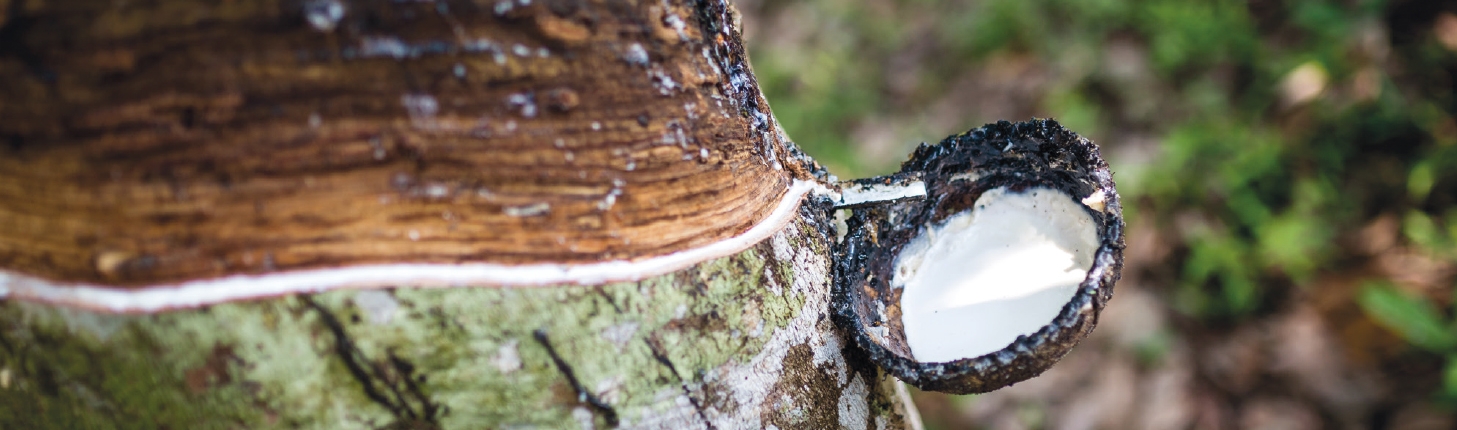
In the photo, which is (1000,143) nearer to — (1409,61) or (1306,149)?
(1306,149)

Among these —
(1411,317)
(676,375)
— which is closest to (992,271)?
(676,375)

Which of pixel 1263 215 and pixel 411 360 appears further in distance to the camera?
pixel 1263 215

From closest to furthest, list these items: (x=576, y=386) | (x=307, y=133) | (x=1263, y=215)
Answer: (x=307, y=133), (x=576, y=386), (x=1263, y=215)

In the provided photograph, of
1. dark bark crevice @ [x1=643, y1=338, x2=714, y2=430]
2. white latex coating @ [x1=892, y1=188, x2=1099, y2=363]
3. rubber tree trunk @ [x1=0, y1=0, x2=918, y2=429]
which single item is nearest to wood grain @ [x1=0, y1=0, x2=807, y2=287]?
rubber tree trunk @ [x1=0, y1=0, x2=918, y2=429]

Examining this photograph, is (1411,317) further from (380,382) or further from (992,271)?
(380,382)

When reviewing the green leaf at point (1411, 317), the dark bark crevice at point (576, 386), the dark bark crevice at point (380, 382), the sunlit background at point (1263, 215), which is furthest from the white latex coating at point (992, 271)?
the green leaf at point (1411, 317)

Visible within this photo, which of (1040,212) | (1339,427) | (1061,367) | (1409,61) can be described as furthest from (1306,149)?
(1040,212)

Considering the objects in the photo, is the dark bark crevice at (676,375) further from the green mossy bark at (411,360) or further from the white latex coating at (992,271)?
the white latex coating at (992,271)
